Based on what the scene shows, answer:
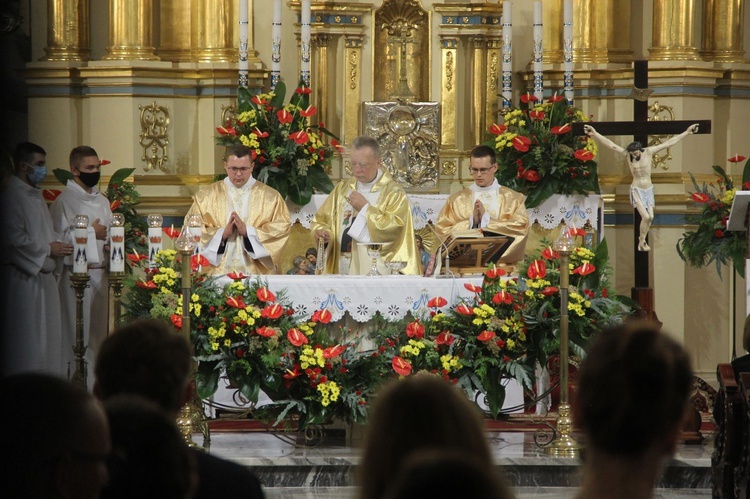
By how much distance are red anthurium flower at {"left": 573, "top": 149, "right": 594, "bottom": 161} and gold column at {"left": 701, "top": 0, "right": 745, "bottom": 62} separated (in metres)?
1.78

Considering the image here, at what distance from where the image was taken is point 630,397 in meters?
2.53

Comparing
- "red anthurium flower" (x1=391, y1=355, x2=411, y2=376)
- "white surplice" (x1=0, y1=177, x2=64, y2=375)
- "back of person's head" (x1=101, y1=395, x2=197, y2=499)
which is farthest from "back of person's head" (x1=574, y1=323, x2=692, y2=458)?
"white surplice" (x1=0, y1=177, x2=64, y2=375)

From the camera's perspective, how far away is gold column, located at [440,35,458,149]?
36.2 ft

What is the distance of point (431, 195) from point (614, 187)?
1.52 m

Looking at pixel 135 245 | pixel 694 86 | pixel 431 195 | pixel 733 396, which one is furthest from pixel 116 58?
→ pixel 733 396

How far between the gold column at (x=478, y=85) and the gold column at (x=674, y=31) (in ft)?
4.42

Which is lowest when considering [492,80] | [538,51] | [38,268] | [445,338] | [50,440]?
[445,338]

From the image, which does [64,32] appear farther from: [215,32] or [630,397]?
[630,397]

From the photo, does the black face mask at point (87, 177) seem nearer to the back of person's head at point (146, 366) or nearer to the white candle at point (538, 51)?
the white candle at point (538, 51)

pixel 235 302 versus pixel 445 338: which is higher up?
pixel 235 302

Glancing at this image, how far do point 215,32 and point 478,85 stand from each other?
217 cm

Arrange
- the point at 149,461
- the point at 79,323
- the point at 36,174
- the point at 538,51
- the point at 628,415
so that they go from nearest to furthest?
1. the point at 149,461
2. the point at 628,415
3. the point at 79,323
4. the point at 36,174
5. the point at 538,51

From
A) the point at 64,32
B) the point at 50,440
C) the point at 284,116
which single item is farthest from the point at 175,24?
the point at 50,440

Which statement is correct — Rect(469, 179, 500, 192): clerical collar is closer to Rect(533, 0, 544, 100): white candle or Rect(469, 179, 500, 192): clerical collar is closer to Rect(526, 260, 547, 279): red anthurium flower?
Rect(533, 0, 544, 100): white candle
